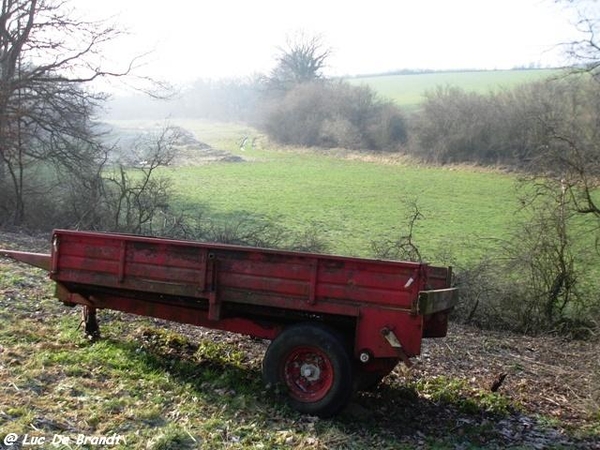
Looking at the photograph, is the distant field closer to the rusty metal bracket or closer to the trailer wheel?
the trailer wheel

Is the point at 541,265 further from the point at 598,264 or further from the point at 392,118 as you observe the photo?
the point at 392,118

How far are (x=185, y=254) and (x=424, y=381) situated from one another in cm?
309

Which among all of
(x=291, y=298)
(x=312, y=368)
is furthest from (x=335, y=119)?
(x=312, y=368)

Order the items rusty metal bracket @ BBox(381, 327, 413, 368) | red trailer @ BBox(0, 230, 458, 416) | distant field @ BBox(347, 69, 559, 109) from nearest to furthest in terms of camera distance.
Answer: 1. rusty metal bracket @ BBox(381, 327, 413, 368)
2. red trailer @ BBox(0, 230, 458, 416)
3. distant field @ BBox(347, 69, 559, 109)

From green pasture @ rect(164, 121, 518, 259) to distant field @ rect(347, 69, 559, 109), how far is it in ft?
61.0

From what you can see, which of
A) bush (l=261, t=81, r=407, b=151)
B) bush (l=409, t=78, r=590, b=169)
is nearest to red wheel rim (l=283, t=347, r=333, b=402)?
bush (l=409, t=78, r=590, b=169)

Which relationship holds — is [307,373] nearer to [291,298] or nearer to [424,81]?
[291,298]

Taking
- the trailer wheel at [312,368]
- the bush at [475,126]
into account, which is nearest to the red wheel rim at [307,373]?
the trailer wheel at [312,368]

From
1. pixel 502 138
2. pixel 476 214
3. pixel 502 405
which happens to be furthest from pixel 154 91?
pixel 502 138

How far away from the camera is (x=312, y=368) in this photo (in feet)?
19.1

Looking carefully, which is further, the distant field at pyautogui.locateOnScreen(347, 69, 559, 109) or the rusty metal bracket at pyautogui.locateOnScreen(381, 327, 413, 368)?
the distant field at pyautogui.locateOnScreen(347, 69, 559, 109)

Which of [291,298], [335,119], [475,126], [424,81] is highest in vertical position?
[424,81]

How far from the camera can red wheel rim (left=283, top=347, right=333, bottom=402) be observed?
5730mm

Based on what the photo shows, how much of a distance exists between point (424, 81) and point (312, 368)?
7476 centimetres
